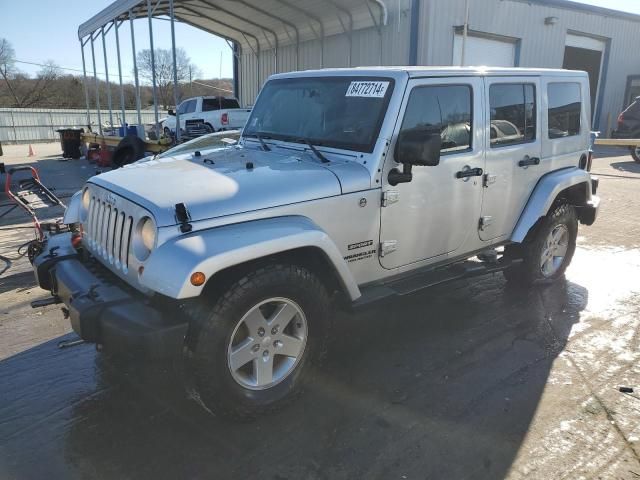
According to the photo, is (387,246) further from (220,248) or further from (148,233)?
(148,233)

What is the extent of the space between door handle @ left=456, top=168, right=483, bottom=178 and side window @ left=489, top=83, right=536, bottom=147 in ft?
1.03

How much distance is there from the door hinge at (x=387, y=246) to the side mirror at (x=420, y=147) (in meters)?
0.57

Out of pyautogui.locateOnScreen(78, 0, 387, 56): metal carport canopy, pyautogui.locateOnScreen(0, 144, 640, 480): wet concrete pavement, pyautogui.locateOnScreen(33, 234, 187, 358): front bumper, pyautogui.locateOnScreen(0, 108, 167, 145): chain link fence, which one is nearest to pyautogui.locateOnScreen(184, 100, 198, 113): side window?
pyautogui.locateOnScreen(78, 0, 387, 56): metal carport canopy

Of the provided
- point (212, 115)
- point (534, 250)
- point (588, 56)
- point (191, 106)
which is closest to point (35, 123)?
point (191, 106)

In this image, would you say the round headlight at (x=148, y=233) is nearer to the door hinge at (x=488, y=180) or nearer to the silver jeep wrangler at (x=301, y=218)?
the silver jeep wrangler at (x=301, y=218)

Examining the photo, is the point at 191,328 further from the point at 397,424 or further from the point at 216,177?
the point at 397,424

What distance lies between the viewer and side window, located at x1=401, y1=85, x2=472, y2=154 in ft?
11.4

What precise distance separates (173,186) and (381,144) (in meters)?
1.34

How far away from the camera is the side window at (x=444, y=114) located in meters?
3.48

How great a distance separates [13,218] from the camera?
27.3ft

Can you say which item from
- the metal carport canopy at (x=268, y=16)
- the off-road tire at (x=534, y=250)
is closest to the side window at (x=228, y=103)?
the metal carport canopy at (x=268, y=16)

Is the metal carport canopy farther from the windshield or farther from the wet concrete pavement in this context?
the wet concrete pavement

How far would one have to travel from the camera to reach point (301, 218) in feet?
9.66

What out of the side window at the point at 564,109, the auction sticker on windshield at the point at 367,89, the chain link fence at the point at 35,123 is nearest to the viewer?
the auction sticker on windshield at the point at 367,89
